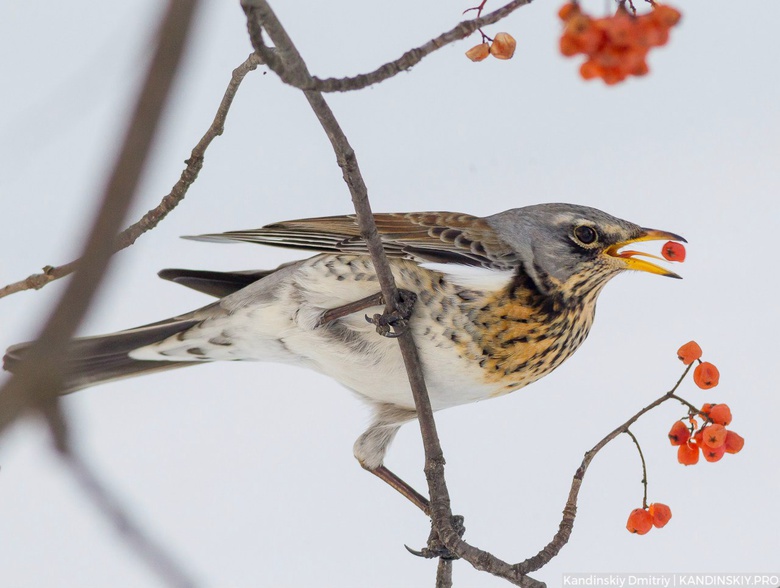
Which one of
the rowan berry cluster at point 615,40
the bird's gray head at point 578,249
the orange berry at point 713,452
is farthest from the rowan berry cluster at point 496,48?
the orange berry at point 713,452

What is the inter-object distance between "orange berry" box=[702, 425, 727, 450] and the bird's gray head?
475mm

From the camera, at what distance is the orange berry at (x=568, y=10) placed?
3.06ft

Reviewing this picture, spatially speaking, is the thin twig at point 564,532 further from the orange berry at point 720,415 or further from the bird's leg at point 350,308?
the bird's leg at point 350,308

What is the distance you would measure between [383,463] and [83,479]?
1735mm

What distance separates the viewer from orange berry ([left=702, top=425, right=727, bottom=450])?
1.37m

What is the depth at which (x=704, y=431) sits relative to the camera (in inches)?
54.8

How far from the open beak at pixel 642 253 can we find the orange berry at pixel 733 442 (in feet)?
1.35

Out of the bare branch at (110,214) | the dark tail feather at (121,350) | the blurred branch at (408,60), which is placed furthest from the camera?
the dark tail feather at (121,350)

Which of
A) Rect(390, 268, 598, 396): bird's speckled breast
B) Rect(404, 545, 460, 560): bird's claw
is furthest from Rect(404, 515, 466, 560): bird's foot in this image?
Rect(390, 268, 598, 396): bird's speckled breast

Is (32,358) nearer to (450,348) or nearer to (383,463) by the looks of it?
(450,348)

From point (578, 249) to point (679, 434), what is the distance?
21.1 inches

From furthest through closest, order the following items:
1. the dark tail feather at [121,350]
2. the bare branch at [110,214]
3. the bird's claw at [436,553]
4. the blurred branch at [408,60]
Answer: the dark tail feather at [121,350] → the bird's claw at [436,553] → the blurred branch at [408,60] → the bare branch at [110,214]

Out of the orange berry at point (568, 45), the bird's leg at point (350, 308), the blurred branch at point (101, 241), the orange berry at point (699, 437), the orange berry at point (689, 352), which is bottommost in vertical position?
the blurred branch at point (101, 241)

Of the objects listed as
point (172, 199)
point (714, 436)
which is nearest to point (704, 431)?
point (714, 436)
